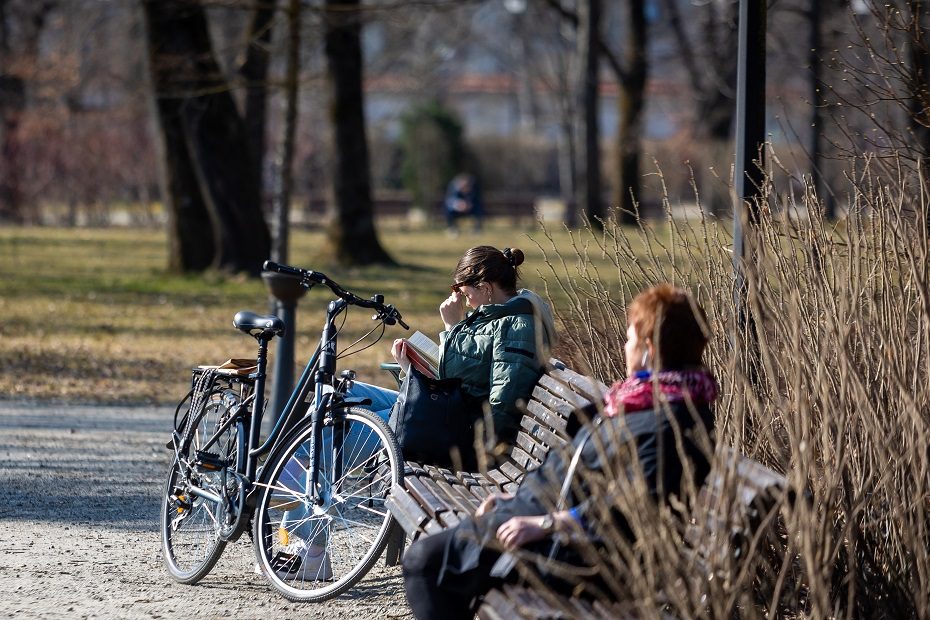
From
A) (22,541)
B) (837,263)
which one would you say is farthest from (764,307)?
(22,541)

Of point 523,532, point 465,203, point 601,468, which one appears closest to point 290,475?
point 523,532

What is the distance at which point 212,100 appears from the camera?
1634 centimetres

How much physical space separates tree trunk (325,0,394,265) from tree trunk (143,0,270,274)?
2050 millimetres

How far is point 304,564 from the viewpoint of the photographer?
4730mm

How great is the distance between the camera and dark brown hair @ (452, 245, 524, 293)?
16.5 feet

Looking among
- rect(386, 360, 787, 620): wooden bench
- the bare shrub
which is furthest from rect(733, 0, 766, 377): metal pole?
rect(386, 360, 787, 620): wooden bench

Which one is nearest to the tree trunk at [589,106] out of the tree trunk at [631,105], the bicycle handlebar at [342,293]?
the tree trunk at [631,105]

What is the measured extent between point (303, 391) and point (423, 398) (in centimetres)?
44

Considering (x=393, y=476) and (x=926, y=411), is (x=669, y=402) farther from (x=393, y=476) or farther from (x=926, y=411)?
(x=393, y=476)

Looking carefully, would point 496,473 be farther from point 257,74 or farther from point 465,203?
point 465,203

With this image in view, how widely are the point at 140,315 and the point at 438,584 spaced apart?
437 inches

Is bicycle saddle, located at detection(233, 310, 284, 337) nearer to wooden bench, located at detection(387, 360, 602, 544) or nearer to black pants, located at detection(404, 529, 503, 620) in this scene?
wooden bench, located at detection(387, 360, 602, 544)

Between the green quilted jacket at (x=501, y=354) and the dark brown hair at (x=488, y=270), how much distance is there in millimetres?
76

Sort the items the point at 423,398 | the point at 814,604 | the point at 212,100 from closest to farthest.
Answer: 1. the point at 814,604
2. the point at 423,398
3. the point at 212,100
